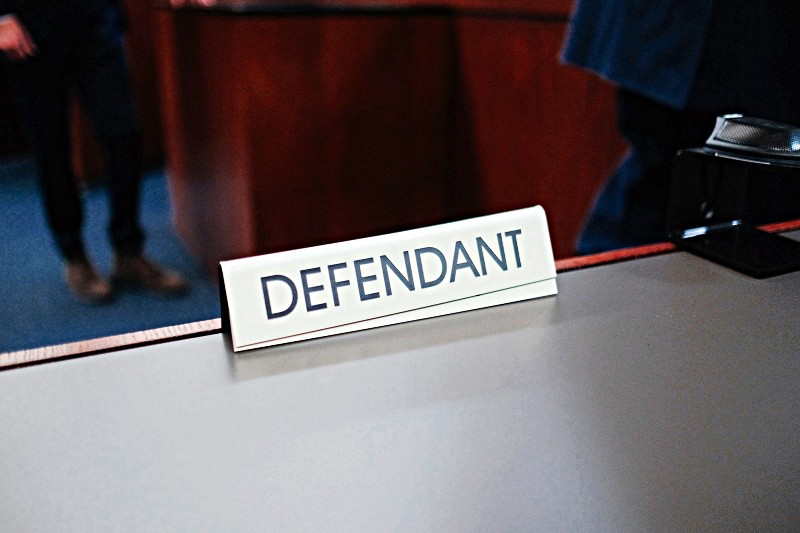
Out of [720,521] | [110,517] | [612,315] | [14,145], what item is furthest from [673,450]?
[14,145]

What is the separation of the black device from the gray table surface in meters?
0.09

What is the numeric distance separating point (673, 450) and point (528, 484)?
0.08m

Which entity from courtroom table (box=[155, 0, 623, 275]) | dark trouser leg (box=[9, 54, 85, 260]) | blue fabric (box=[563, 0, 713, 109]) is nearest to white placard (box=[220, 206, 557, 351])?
blue fabric (box=[563, 0, 713, 109])

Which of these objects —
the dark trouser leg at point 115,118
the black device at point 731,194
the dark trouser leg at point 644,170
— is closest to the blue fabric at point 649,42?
the dark trouser leg at point 644,170

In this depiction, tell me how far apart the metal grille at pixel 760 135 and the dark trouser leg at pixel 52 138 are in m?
1.66

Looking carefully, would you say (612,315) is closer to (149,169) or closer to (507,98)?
(507,98)

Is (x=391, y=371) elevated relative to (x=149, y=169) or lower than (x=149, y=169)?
elevated

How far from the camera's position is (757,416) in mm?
421

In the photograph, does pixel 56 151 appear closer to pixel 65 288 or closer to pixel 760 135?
pixel 65 288

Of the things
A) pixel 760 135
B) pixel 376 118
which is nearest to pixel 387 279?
pixel 760 135

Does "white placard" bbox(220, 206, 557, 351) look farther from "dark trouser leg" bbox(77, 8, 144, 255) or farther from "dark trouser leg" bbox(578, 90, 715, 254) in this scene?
"dark trouser leg" bbox(77, 8, 144, 255)

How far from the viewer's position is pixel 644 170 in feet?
3.43

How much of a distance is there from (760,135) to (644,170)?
0.44 metres

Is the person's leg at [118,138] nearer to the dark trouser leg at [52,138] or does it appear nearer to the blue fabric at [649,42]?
the dark trouser leg at [52,138]
